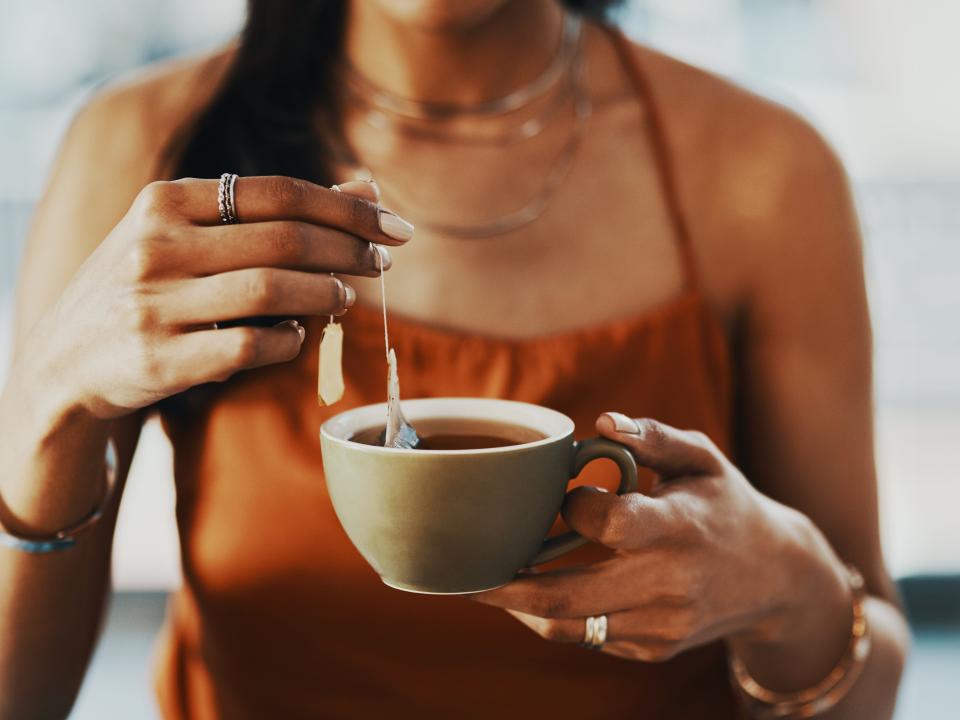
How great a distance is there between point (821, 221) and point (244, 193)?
0.75m

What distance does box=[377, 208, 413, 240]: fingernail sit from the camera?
1.94 feet

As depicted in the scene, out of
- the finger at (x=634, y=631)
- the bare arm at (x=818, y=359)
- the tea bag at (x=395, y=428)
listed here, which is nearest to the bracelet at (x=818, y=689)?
the bare arm at (x=818, y=359)

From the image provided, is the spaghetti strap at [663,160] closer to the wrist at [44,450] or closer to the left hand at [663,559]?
the left hand at [663,559]

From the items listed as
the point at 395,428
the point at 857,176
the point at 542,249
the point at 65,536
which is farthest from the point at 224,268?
the point at 857,176

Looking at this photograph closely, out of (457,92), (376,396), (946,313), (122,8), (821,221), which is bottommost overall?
(946,313)

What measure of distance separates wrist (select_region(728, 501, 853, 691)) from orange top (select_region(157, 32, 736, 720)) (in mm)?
130

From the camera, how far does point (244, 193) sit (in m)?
0.58

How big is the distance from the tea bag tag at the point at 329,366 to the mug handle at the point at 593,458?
0.17 m

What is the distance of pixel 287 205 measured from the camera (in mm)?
576

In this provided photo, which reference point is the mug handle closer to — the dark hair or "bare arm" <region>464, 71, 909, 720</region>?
"bare arm" <region>464, 71, 909, 720</region>

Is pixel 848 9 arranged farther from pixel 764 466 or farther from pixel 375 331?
pixel 375 331

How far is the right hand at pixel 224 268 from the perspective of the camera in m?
0.57

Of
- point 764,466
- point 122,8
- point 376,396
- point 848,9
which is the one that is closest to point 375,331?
point 376,396

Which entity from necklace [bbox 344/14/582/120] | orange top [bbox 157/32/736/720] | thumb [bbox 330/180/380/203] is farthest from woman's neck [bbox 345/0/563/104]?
thumb [bbox 330/180/380/203]
